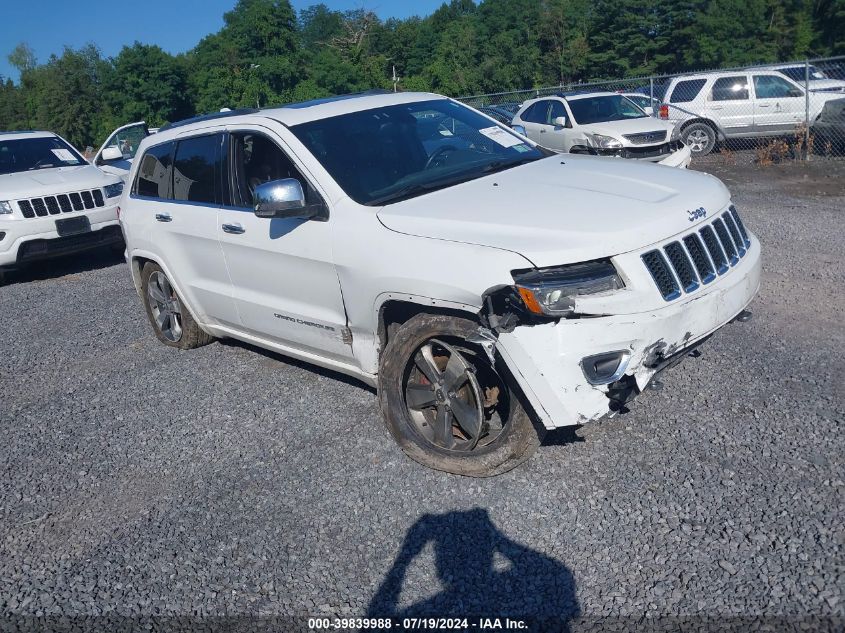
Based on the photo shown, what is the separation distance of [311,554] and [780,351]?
11.1 ft

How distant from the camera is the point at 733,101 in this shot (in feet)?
54.0

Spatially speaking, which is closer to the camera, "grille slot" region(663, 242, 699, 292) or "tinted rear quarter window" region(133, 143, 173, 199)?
"grille slot" region(663, 242, 699, 292)

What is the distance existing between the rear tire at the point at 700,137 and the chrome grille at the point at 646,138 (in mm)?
3176

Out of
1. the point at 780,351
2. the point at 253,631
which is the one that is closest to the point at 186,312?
the point at 253,631

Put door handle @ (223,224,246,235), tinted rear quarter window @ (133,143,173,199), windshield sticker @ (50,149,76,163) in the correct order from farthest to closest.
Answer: windshield sticker @ (50,149,76,163) < tinted rear quarter window @ (133,143,173,199) < door handle @ (223,224,246,235)

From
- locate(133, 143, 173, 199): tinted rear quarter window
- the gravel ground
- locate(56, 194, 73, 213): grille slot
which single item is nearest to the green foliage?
locate(56, 194, 73, 213): grille slot

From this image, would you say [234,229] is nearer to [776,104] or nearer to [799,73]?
[776,104]

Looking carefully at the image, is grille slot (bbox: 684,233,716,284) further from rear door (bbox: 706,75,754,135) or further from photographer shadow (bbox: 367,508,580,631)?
rear door (bbox: 706,75,754,135)

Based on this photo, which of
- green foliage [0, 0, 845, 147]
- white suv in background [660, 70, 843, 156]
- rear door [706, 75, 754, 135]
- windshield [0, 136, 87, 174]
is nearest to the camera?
windshield [0, 136, 87, 174]

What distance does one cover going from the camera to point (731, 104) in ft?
54.1

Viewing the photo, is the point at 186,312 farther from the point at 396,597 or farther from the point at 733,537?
the point at 733,537

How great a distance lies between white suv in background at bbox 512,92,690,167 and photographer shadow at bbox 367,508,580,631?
11.1m

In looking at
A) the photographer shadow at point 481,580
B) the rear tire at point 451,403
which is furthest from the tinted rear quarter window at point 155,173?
the photographer shadow at point 481,580

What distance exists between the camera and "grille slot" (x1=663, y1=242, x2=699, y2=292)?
3615 millimetres
